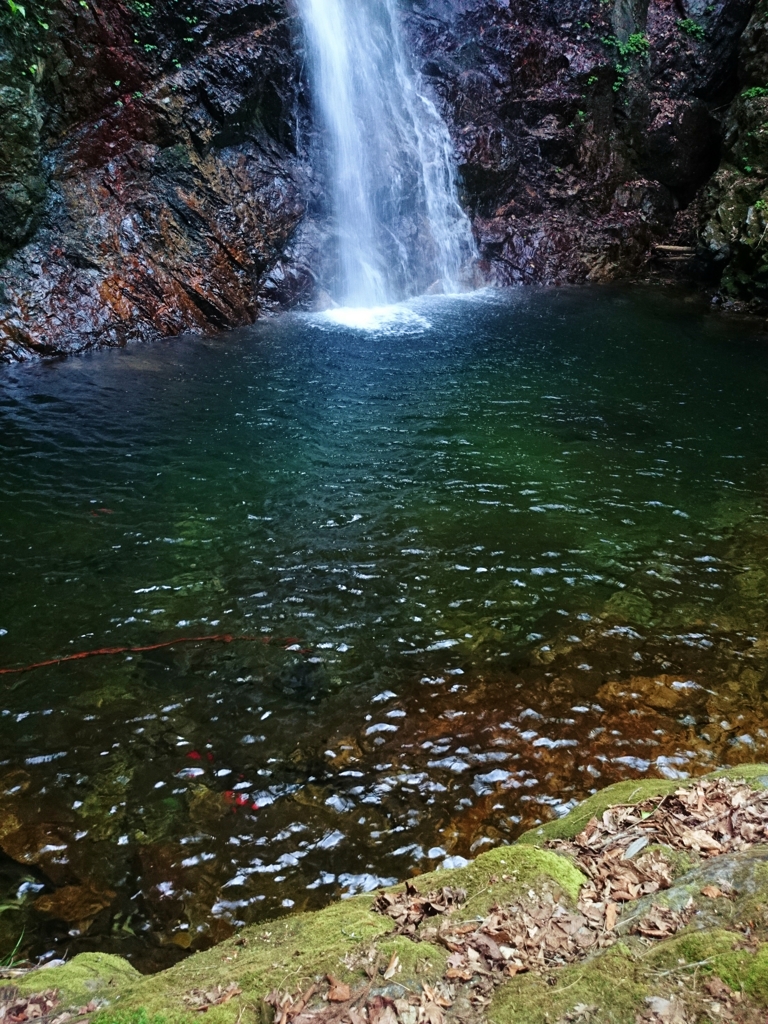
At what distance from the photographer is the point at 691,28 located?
22.3 m

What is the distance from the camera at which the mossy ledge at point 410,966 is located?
5.92 ft

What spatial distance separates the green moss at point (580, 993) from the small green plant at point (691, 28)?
96.4 ft

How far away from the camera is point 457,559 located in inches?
264

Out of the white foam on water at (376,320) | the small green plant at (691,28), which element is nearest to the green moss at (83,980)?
the white foam on water at (376,320)

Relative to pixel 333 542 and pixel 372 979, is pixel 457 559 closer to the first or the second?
pixel 333 542

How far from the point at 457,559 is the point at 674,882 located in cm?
439

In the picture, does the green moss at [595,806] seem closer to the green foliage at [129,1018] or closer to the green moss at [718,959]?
the green moss at [718,959]

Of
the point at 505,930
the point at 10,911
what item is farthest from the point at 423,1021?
the point at 10,911

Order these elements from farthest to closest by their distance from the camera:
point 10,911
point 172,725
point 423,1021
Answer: point 172,725 < point 10,911 < point 423,1021

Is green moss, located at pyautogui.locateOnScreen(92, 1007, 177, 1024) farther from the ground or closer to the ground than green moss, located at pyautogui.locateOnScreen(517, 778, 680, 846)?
farther from the ground

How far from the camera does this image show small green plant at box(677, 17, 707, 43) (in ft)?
73.0

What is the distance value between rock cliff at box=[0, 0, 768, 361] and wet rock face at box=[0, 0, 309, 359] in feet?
0.14

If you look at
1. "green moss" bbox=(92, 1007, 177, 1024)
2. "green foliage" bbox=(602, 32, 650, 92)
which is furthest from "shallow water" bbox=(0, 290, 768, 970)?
"green foliage" bbox=(602, 32, 650, 92)

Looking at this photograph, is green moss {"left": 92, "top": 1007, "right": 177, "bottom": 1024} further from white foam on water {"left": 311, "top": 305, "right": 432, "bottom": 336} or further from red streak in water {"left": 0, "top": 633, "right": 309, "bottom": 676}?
white foam on water {"left": 311, "top": 305, "right": 432, "bottom": 336}
